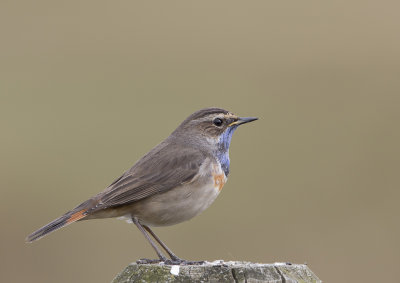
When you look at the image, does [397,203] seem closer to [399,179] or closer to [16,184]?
[399,179]

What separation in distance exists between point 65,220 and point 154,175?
96 centimetres

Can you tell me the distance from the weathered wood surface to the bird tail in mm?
1859

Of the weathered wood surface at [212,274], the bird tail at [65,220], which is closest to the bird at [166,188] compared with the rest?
the bird tail at [65,220]

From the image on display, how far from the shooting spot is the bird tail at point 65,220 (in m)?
6.94

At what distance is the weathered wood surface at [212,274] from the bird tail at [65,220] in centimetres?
186

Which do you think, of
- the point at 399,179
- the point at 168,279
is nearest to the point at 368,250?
the point at 399,179

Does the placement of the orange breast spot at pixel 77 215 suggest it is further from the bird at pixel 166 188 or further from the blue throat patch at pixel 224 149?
the blue throat patch at pixel 224 149

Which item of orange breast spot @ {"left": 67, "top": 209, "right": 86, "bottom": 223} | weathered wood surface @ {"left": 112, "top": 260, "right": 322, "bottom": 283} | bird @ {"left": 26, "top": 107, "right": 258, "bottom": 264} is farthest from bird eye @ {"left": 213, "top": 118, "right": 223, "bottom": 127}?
weathered wood surface @ {"left": 112, "top": 260, "right": 322, "bottom": 283}

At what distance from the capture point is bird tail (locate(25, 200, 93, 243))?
694 centimetres

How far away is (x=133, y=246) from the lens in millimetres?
12062

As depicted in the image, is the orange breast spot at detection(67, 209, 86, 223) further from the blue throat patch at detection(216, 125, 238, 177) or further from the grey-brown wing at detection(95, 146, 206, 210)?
the blue throat patch at detection(216, 125, 238, 177)

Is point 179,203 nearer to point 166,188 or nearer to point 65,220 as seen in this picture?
point 166,188

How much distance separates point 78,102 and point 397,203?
7.79 m

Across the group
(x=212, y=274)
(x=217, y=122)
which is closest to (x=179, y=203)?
(x=217, y=122)
